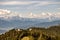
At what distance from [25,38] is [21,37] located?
368 cm

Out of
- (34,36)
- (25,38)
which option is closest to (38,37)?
(34,36)

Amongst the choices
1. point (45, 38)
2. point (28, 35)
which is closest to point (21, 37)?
point (28, 35)

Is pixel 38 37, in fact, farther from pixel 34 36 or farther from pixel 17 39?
pixel 17 39

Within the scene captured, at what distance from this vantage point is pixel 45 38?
292 feet

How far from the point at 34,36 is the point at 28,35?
2.19 m

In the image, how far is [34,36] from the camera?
287 ft

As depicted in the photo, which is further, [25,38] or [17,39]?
[17,39]

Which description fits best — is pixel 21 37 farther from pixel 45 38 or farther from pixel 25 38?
pixel 45 38

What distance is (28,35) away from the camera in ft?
288

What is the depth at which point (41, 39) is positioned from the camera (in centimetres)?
8625

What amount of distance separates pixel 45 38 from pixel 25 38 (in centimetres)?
952

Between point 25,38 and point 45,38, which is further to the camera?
point 45,38

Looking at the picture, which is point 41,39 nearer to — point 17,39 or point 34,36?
→ point 34,36

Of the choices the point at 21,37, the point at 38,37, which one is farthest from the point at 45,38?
the point at 21,37
